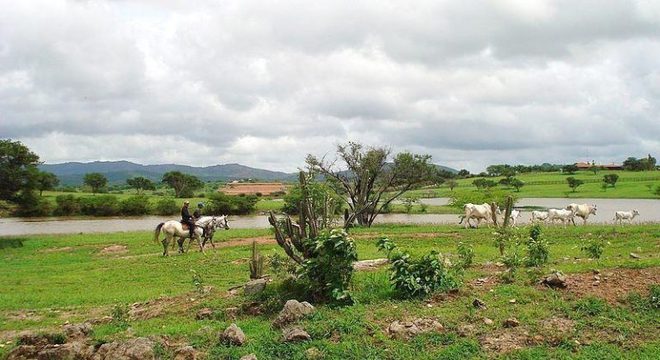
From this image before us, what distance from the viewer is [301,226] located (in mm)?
11773

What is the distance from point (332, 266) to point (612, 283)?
538 centimetres

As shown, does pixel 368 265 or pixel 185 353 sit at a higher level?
pixel 368 265

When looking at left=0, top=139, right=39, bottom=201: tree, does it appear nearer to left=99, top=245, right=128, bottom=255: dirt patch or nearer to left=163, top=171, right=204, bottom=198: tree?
left=99, top=245, right=128, bottom=255: dirt patch

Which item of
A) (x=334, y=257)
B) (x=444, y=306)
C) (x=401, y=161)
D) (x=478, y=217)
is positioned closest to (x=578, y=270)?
(x=444, y=306)

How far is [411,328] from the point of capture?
27.6 ft

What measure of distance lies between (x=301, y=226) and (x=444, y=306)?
149 inches

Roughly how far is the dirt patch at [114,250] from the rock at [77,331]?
18.6 m

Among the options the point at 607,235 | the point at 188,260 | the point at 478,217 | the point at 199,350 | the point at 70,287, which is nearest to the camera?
the point at 199,350

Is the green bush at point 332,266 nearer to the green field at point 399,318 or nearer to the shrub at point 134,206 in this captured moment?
the green field at point 399,318

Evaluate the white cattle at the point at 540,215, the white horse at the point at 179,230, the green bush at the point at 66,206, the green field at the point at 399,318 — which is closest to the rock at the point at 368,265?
the green field at the point at 399,318

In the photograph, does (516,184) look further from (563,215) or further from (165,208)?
(165,208)

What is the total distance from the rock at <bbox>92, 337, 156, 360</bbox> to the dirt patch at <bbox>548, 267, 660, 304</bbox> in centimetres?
741

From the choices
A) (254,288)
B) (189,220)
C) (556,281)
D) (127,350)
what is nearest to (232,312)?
(254,288)

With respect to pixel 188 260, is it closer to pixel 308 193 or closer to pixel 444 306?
pixel 308 193
